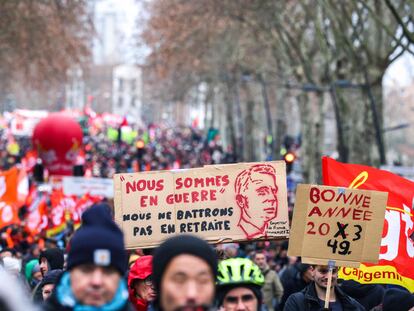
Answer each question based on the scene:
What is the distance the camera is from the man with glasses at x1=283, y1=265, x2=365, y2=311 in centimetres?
700

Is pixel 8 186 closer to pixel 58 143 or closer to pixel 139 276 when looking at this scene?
pixel 139 276

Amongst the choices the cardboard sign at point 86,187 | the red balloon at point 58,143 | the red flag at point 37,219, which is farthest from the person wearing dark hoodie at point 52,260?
the red balloon at point 58,143

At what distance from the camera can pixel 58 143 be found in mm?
32531

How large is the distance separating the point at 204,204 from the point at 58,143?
25.2 m

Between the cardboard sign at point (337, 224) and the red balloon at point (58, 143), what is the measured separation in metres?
24.8

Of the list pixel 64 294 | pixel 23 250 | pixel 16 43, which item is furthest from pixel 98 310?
pixel 16 43

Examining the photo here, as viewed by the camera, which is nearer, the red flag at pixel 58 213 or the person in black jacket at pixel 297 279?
the person in black jacket at pixel 297 279

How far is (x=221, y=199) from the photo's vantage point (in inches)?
302

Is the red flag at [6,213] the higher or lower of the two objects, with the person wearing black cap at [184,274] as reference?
lower

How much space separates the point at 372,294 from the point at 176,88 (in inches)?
2442

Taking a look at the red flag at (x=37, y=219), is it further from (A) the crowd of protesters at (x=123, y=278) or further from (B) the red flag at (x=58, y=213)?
(A) the crowd of protesters at (x=123, y=278)

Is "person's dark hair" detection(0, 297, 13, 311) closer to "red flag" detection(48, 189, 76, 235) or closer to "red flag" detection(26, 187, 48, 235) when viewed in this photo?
"red flag" detection(26, 187, 48, 235)

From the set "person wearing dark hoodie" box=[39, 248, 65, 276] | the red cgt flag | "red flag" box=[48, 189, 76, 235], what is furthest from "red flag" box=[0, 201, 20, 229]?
the red cgt flag

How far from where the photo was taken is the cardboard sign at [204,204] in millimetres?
7500
